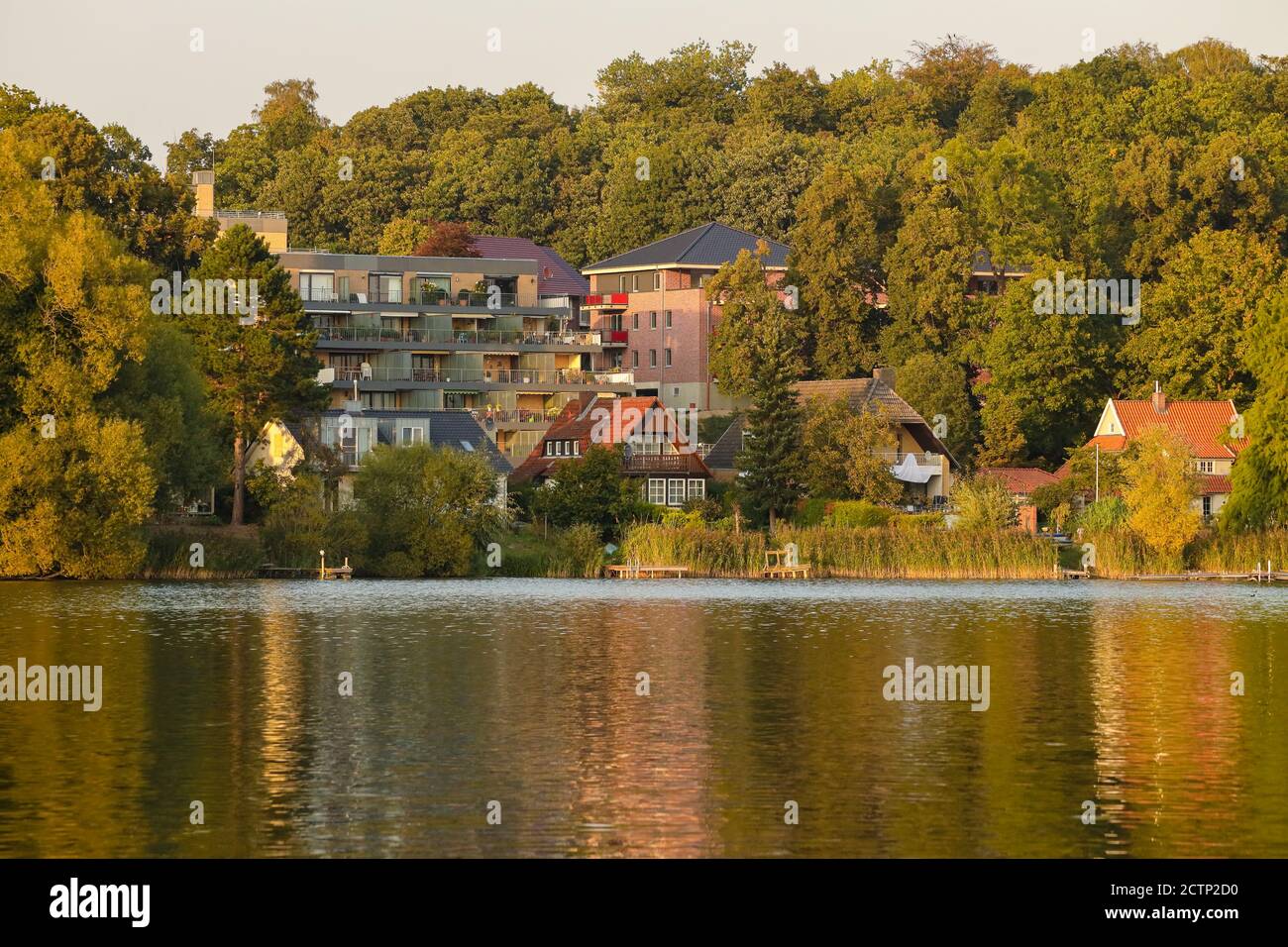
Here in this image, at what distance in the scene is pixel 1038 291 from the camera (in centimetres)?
11306

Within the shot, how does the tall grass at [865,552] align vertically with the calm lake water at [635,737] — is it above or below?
above

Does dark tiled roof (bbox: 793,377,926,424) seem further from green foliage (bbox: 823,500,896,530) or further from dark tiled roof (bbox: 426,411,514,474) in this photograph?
dark tiled roof (bbox: 426,411,514,474)

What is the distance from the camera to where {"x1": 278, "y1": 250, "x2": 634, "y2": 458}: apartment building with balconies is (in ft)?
437

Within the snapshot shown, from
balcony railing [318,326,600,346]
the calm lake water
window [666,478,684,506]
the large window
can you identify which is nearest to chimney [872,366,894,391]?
window [666,478,684,506]

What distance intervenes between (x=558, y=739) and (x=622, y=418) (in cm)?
7455

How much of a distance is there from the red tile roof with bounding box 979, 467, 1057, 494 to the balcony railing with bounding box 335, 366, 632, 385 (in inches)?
1267

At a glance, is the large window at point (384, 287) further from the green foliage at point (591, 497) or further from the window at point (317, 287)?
the green foliage at point (591, 497)

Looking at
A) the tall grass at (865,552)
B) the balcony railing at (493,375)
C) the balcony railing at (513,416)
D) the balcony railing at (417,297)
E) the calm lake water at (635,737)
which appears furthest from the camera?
the balcony railing at (417,297)

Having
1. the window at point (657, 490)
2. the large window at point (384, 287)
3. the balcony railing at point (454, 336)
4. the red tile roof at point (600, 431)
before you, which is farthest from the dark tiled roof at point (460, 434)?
the large window at point (384, 287)

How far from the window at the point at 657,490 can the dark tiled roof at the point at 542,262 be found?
137 feet

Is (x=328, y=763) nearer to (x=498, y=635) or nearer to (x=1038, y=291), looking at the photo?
(x=498, y=635)

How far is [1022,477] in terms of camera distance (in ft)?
363

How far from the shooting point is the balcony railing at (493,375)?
134 metres
